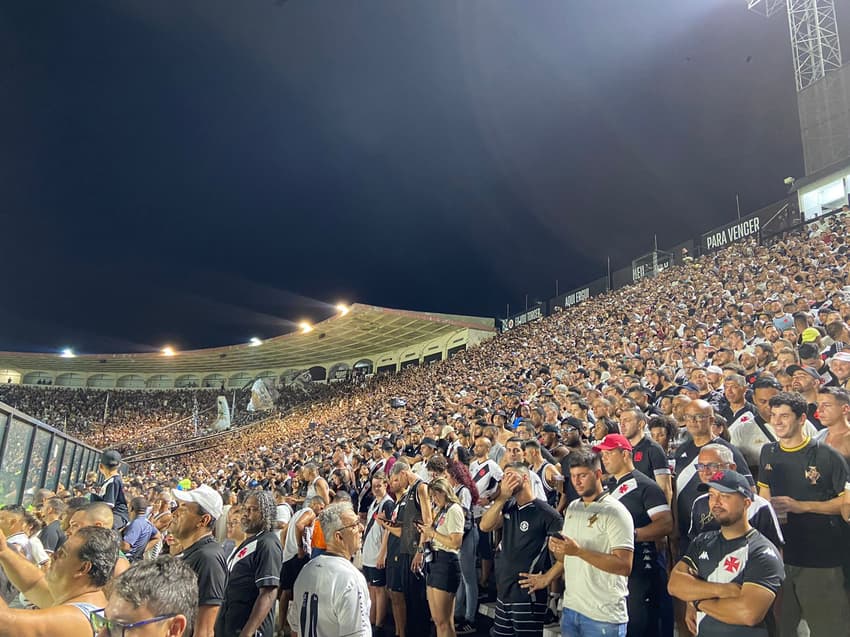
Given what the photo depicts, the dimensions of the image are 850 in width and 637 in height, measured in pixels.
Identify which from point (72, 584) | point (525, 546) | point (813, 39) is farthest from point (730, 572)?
point (813, 39)

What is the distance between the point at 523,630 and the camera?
3.99 metres

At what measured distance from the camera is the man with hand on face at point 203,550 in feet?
10.2

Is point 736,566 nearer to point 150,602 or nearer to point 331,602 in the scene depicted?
point 331,602

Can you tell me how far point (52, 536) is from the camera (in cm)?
569

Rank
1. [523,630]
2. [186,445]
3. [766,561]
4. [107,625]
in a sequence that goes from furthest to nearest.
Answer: [186,445], [523,630], [766,561], [107,625]

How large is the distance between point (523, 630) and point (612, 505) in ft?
3.98

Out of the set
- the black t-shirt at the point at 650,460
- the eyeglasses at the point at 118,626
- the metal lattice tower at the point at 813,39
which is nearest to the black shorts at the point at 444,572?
the black t-shirt at the point at 650,460

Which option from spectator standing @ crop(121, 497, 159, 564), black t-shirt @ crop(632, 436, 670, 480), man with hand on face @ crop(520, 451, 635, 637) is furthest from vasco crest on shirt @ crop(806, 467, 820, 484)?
spectator standing @ crop(121, 497, 159, 564)

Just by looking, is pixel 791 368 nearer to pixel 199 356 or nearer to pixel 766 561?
pixel 766 561

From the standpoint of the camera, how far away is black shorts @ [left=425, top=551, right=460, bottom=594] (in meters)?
4.61

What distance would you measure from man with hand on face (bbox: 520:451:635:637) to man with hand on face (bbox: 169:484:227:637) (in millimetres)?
1969

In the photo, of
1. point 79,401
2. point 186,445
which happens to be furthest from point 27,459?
point 79,401

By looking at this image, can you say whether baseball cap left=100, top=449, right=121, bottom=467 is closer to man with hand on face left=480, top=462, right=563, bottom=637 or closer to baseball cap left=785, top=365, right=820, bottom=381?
man with hand on face left=480, top=462, right=563, bottom=637

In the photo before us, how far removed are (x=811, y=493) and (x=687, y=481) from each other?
84 cm
